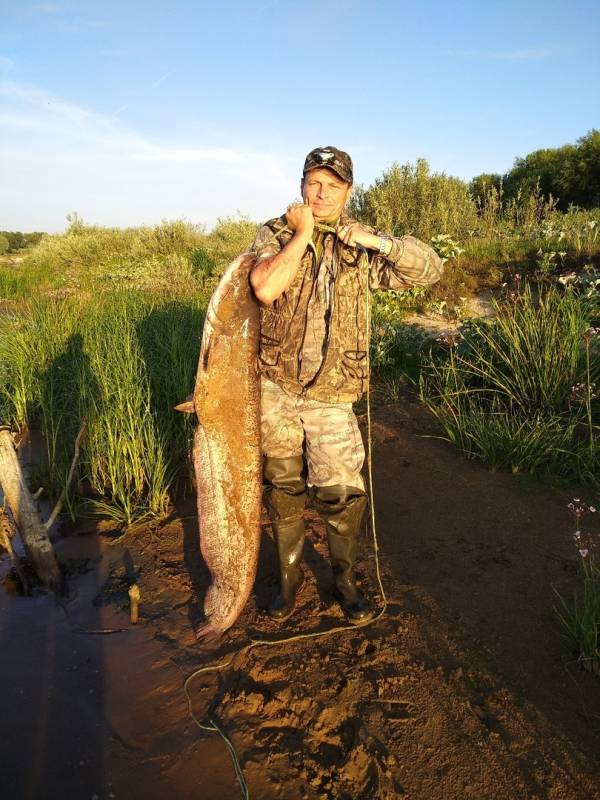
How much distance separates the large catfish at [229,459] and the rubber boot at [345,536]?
0.42 m

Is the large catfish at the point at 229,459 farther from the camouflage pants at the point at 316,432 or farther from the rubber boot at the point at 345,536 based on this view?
A: the rubber boot at the point at 345,536

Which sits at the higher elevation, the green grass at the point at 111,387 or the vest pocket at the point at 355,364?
the vest pocket at the point at 355,364

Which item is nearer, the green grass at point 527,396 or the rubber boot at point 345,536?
the rubber boot at point 345,536

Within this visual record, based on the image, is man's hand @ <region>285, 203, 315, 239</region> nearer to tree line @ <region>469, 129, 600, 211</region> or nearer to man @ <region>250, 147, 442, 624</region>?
man @ <region>250, 147, 442, 624</region>

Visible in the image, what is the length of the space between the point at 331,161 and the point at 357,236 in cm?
38

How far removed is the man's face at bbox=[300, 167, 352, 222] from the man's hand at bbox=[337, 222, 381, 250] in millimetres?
152

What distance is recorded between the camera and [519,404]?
477 centimetres

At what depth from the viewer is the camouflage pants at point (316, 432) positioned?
2641 millimetres

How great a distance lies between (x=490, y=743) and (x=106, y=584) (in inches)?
94.1

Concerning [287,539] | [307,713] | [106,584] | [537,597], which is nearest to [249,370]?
[287,539]

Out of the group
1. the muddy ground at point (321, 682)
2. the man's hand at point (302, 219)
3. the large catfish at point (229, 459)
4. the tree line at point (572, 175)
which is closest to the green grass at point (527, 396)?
the muddy ground at point (321, 682)

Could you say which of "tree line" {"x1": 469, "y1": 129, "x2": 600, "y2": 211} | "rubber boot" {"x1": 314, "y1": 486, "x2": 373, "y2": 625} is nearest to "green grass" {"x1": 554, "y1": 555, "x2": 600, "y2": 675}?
"rubber boot" {"x1": 314, "y1": 486, "x2": 373, "y2": 625}

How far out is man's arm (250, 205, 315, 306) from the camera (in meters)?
2.17

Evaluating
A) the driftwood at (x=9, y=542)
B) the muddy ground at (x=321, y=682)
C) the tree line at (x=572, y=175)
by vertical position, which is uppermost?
the tree line at (x=572, y=175)
